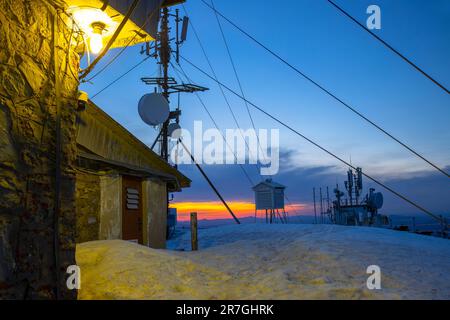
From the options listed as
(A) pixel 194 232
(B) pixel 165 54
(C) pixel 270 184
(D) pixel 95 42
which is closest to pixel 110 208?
(A) pixel 194 232

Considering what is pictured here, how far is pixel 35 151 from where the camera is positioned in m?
3.79

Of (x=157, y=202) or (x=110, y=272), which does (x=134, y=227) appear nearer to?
(x=157, y=202)

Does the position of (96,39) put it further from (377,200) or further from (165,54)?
(377,200)

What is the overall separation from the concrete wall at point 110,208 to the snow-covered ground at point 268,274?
2426 millimetres

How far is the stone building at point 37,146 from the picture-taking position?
3.40 meters

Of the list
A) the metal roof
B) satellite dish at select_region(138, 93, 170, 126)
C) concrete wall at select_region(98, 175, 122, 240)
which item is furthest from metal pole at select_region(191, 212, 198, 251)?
the metal roof

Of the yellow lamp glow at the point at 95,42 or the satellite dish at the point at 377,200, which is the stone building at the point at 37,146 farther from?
the satellite dish at the point at 377,200

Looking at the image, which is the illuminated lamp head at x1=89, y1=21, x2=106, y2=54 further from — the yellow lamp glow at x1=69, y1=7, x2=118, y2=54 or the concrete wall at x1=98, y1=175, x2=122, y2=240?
the concrete wall at x1=98, y1=175, x2=122, y2=240

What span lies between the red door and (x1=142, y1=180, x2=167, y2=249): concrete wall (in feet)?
0.69

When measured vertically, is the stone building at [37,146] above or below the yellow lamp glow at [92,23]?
below

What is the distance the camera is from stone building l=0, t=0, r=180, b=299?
340 centimetres

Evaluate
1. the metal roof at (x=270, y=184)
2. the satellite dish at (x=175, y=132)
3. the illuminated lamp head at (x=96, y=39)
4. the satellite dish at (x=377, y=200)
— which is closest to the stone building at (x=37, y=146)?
the illuminated lamp head at (x=96, y=39)
